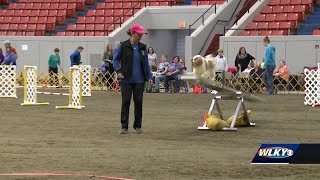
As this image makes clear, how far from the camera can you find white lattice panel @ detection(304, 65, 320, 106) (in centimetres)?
2345

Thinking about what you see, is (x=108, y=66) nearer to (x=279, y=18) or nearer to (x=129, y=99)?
(x=279, y=18)

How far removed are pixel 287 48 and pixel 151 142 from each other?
20372 mm

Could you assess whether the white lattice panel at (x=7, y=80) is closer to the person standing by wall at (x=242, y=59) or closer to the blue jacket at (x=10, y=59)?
the blue jacket at (x=10, y=59)

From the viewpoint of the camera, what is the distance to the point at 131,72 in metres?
15.1

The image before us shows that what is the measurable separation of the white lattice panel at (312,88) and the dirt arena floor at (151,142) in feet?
2.69

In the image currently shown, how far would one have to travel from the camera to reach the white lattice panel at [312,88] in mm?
23455

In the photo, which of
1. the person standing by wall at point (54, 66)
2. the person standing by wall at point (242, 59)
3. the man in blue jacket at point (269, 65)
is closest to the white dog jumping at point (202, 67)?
the man in blue jacket at point (269, 65)

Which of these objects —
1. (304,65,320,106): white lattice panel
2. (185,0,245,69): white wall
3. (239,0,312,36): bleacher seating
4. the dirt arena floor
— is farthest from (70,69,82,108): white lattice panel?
(239,0,312,36): bleacher seating

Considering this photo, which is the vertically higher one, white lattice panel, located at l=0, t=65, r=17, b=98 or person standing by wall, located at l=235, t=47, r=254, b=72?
person standing by wall, located at l=235, t=47, r=254, b=72

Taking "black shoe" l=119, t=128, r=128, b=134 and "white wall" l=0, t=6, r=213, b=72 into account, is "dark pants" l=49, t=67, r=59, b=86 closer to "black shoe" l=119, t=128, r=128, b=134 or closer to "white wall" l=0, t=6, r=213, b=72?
"white wall" l=0, t=6, r=213, b=72

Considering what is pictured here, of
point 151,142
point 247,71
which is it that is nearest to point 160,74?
point 247,71

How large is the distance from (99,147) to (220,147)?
5.61 feet

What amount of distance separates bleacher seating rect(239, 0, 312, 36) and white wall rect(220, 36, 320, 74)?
90cm

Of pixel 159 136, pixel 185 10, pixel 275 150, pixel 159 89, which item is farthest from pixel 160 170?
pixel 185 10
